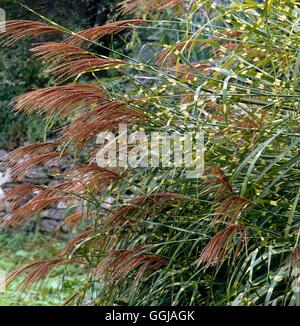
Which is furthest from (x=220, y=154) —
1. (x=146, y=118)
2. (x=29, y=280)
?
(x=29, y=280)

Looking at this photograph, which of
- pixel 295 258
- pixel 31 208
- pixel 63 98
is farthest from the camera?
pixel 31 208

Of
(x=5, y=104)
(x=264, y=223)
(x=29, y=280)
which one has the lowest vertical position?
(x=5, y=104)

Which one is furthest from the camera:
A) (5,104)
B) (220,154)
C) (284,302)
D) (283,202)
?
(5,104)

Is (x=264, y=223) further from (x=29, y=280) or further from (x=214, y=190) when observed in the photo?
(x=29, y=280)

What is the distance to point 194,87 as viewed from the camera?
114 inches

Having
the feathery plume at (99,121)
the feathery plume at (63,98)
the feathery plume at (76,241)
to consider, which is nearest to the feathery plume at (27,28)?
the feathery plume at (63,98)

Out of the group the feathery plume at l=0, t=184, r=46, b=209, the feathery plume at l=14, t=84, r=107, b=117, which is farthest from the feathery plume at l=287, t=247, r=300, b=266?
the feathery plume at l=0, t=184, r=46, b=209

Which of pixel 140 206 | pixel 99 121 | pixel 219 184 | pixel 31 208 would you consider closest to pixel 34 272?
pixel 31 208

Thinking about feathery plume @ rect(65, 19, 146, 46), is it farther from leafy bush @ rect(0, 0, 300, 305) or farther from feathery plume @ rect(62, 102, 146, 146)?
feathery plume @ rect(62, 102, 146, 146)

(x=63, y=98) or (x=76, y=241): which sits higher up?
(x=63, y=98)

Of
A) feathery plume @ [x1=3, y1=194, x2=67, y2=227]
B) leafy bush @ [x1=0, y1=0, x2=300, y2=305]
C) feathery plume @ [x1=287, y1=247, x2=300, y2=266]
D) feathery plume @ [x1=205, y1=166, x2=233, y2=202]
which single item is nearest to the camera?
feathery plume @ [x1=287, y1=247, x2=300, y2=266]

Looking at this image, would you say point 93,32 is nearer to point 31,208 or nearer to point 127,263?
point 31,208

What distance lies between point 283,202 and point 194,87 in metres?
0.59

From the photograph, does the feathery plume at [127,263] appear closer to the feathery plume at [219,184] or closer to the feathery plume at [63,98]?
the feathery plume at [219,184]
